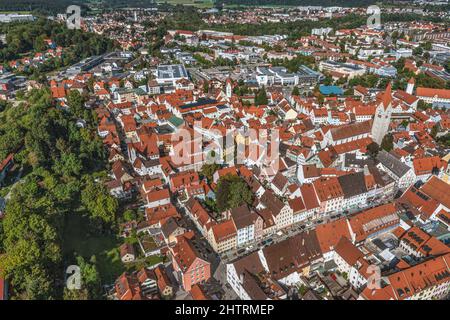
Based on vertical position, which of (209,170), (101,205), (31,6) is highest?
(31,6)

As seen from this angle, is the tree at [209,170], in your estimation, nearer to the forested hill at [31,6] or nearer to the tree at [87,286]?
the tree at [87,286]

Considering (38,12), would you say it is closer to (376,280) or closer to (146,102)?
(146,102)

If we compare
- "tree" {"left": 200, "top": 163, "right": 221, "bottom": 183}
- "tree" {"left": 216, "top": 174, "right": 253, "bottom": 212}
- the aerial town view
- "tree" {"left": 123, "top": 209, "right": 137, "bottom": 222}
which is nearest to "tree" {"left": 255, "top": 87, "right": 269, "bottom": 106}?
the aerial town view

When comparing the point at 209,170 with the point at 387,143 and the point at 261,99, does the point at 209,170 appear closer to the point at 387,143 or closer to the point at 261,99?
the point at 387,143

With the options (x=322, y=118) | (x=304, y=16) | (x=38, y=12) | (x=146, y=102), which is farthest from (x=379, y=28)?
(x=38, y=12)

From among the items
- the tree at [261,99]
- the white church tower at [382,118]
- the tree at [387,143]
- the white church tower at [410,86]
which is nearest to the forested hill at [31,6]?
the tree at [261,99]

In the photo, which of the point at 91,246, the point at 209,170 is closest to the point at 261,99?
the point at 209,170
